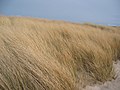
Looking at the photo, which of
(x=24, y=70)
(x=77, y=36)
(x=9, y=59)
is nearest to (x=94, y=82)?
(x=24, y=70)

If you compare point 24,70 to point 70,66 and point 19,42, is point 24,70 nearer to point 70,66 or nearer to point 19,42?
point 19,42

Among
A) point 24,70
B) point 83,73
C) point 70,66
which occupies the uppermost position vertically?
point 24,70

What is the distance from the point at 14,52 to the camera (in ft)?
4.37

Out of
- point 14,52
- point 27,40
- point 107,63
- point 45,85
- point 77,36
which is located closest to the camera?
point 45,85

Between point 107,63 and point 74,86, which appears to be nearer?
point 74,86

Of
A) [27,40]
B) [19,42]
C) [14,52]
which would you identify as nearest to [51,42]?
[27,40]

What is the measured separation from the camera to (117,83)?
5.65 feet

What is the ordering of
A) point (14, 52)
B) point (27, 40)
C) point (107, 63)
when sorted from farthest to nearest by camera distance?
point (107, 63) < point (27, 40) < point (14, 52)

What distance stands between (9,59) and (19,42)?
0.90 feet

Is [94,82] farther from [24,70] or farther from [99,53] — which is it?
[24,70]

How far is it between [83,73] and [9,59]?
0.83 meters

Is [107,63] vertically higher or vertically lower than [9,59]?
lower

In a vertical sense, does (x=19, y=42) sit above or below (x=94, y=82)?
above

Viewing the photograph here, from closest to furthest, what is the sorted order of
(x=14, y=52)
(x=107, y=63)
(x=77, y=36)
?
(x=14, y=52) < (x=107, y=63) < (x=77, y=36)
